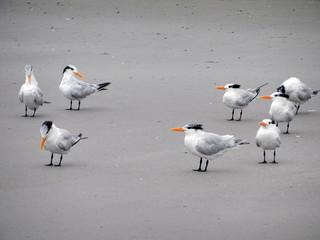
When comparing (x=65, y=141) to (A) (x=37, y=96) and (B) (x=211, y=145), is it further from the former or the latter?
(A) (x=37, y=96)

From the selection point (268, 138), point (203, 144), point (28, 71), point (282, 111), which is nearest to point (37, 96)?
point (28, 71)

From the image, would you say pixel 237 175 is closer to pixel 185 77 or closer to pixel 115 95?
pixel 115 95

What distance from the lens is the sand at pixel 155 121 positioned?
23.3 ft

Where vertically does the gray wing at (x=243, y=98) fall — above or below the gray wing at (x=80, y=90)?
above

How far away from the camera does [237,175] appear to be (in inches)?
343

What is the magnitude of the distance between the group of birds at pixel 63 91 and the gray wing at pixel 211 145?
186 cm

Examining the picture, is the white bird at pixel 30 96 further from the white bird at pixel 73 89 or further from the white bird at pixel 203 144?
the white bird at pixel 203 144

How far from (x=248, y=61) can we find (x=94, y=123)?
635cm

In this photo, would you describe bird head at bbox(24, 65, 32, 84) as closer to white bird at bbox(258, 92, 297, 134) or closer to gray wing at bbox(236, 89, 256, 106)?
gray wing at bbox(236, 89, 256, 106)

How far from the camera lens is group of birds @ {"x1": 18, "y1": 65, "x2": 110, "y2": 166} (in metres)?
9.05

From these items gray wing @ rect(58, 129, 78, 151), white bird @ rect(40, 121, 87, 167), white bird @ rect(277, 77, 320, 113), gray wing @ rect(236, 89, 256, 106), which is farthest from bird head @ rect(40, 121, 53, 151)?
white bird @ rect(277, 77, 320, 113)

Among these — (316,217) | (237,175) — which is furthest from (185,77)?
(316,217)

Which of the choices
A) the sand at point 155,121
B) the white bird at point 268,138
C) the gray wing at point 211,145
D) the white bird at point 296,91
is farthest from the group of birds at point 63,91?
the white bird at point 296,91

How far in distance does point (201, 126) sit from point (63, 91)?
4.64 m
